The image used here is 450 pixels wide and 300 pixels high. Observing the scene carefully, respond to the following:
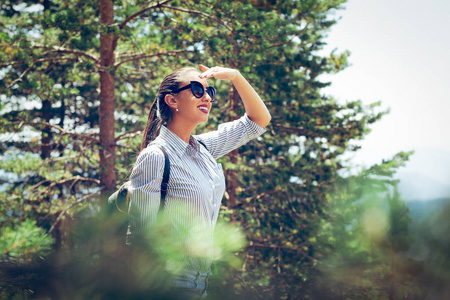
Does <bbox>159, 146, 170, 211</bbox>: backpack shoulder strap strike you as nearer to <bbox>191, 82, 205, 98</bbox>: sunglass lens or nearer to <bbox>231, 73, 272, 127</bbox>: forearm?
<bbox>191, 82, 205, 98</bbox>: sunglass lens

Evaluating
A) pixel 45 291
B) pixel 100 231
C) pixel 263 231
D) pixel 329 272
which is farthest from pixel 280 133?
pixel 45 291

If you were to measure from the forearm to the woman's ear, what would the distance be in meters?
0.41

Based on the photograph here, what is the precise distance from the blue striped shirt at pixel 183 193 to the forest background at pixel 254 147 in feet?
16.4

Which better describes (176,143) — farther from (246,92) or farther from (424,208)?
(424,208)

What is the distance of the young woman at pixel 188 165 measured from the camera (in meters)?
1.80

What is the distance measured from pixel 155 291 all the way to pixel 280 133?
34.0 feet

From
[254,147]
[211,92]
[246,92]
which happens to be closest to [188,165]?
[211,92]

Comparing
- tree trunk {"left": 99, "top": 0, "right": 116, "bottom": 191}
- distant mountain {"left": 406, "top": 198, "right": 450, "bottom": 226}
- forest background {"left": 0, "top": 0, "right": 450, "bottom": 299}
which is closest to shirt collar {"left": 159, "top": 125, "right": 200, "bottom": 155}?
forest background {"left": 0, "top": 0, "right": 450, "bottom": 299}

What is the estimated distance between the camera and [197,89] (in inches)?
88.8

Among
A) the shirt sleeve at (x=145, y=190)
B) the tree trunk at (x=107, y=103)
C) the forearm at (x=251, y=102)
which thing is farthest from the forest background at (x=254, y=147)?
the shirt sleeve at (x=145, y=190)

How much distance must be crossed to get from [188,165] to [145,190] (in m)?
0.38

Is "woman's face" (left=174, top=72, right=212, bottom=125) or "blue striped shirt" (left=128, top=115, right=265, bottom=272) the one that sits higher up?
"woman's face" (left=174, top=72, right=212, bottom=125)

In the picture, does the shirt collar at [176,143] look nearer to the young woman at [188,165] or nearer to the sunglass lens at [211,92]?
the young woman at [188,165]

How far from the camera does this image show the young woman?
5.91 feet
